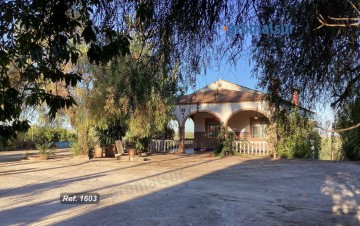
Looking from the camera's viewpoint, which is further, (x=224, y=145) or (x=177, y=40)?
(x=224, y=145)

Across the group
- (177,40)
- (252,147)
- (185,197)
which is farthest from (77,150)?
(177,40)

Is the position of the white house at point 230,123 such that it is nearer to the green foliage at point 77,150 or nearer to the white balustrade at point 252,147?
the white balustrade at point 252,147

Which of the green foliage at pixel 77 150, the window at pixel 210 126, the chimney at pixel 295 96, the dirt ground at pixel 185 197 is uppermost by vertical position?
the window at pixel 210 126

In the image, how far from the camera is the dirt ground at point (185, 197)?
6.69m

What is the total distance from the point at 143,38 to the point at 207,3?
0.67m

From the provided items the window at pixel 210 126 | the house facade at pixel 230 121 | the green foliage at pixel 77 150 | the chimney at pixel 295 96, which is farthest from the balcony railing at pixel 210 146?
the chimney at pixel 295 96

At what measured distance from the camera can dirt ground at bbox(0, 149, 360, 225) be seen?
6.69 m

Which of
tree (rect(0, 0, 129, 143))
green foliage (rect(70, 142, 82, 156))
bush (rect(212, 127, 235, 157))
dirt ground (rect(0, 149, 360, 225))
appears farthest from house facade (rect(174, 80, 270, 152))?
tree (rect(0, 0, 129, 143))

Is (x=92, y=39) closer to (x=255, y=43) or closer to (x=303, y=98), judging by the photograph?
(x=255, y=43)

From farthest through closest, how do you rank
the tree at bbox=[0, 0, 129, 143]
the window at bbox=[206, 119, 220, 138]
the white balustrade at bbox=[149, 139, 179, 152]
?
the window at bbox=[206, 119, 220, 138] < the white balustrade at bbox=[149, 139, 179, 152] < the tree at bbox=[0, 0, 129, 143]

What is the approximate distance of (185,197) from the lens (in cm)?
876

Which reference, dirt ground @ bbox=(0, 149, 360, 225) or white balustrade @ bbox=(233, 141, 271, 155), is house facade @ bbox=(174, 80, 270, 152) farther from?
dirt ground @ bbox=(0, 149, 360, 225)

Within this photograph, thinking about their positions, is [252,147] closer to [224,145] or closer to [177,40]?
[224,145]

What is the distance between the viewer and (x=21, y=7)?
282 cm
